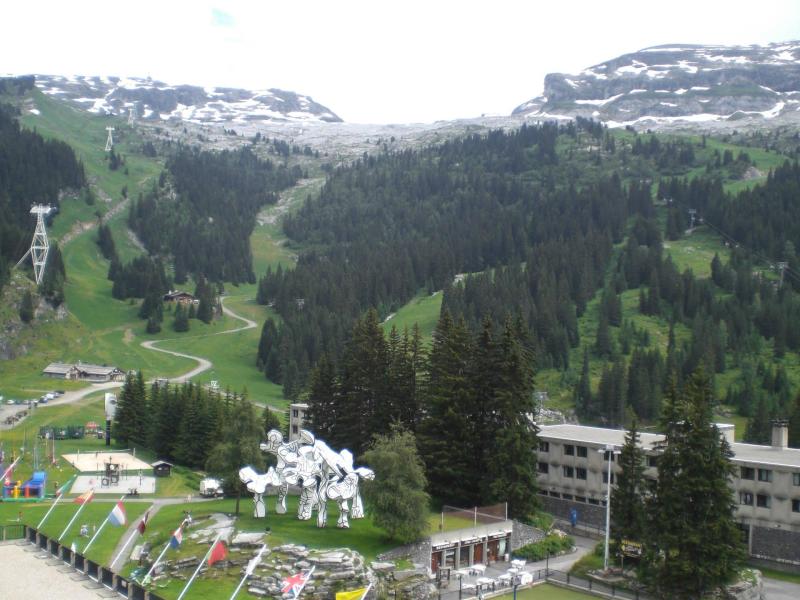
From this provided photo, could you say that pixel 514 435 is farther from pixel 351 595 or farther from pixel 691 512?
pixel 351 595

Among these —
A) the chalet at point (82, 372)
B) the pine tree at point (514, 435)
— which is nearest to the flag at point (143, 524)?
the pine tree at point (514, 435)

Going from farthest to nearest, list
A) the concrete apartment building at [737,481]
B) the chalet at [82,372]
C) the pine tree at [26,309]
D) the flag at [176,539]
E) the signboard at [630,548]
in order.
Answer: the pine tree at [26,309]
the chalet at [82,372]
the concrete apartment building at [737,481]
the signboard at [630,548]
the flag at [176,539]

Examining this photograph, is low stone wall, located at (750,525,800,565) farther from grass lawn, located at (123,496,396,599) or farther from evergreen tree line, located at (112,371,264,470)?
evergreen tree line, located at (112,371,264,470)

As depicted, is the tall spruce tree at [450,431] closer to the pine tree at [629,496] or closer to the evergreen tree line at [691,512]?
the pine tree at [629,496]

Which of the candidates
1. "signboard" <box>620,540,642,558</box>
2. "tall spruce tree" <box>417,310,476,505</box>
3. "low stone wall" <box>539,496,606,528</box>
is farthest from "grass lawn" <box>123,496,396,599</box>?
"low stone wall" <box>539,496,606,528</box>

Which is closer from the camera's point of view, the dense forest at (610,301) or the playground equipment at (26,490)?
the playground equipment at (26,490)

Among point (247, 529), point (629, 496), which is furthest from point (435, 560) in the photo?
point (629, 496)

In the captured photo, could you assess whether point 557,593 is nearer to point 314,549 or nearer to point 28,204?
point 314,549
